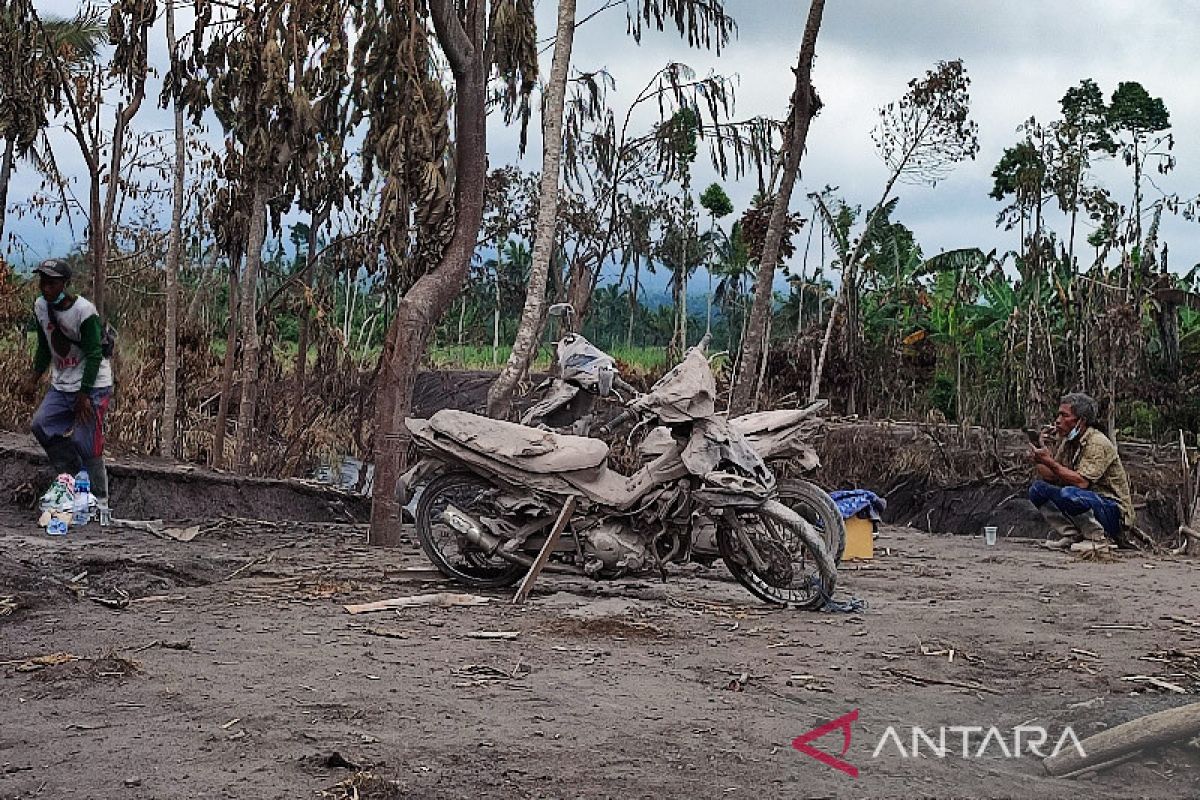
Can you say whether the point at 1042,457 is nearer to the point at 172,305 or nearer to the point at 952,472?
the point at 952,472

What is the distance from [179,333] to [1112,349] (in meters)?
10.2

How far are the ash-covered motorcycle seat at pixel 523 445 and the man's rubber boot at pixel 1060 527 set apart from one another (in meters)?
5.27

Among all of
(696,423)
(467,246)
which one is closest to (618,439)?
(467,246)

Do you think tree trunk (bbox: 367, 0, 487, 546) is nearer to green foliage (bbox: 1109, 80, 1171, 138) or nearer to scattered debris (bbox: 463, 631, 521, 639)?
scattered debris (bbox: 463, 631, 521, 639)

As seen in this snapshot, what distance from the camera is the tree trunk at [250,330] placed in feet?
41.1

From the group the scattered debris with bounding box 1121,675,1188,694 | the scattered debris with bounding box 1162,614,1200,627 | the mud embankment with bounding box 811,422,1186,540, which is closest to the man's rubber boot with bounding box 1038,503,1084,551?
the mud embankment with bounding box 811,422,1186,540

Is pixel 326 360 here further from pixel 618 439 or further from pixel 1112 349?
pixel 1112 349

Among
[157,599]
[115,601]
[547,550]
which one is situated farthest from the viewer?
[547,550]

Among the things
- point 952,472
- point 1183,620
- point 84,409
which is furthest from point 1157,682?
point 952,472

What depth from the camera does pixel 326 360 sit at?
597 inches

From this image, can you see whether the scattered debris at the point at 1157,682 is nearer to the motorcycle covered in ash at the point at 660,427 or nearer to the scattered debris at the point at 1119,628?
the scattered debris at the point at 1119,628

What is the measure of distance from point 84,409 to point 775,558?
473 centimetres

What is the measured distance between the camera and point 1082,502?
446 inches

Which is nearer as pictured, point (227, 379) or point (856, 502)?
point (856, 502)
